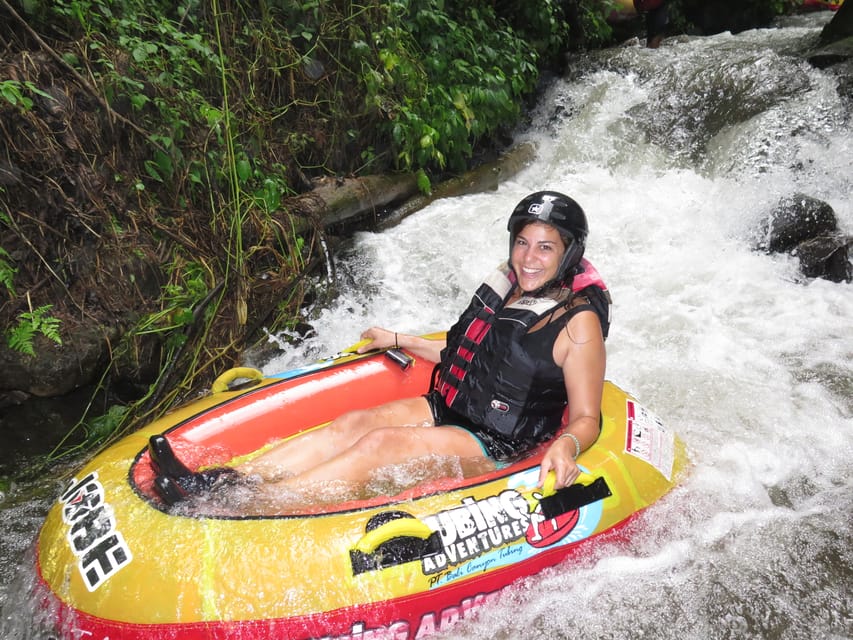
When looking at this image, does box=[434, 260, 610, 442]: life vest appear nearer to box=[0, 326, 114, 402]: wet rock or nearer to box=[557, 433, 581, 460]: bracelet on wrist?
box=[557, 433, 581, 460]: bracelet on wrist

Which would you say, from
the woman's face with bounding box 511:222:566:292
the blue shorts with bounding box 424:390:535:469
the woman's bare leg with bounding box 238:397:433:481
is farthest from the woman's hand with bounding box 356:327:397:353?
the woman's face with bounding box 511:222:566:292

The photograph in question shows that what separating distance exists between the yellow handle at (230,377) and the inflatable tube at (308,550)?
34 centimetres

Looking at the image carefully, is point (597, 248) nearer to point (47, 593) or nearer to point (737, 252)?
point (737, 252)

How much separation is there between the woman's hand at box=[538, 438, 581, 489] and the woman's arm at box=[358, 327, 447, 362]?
3.00 feet

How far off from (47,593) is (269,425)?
963 millimetres

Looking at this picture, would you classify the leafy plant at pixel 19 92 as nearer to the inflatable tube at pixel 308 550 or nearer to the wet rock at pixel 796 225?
the inflatable tube at pixel 308 550

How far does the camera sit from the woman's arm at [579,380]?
2207mm

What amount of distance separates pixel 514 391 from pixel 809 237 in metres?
3.62

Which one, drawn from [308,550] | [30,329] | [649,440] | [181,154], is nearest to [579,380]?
[649,440]

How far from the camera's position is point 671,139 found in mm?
6367

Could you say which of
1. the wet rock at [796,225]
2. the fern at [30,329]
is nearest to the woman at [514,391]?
the fern at [30,329]

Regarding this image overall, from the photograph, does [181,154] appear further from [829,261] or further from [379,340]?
[829,261]

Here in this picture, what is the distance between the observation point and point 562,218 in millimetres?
2340

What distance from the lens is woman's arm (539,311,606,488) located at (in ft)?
7.24
